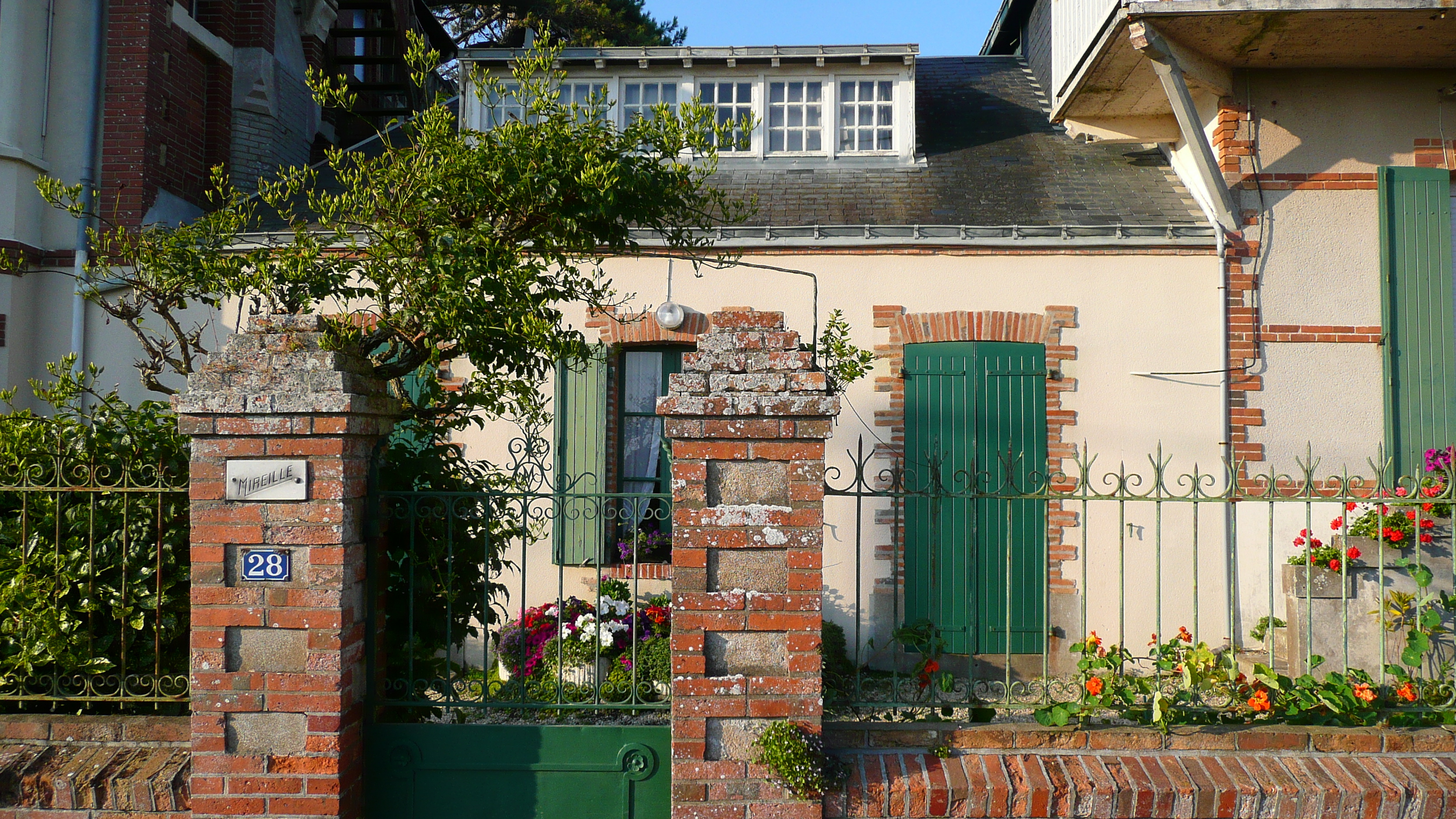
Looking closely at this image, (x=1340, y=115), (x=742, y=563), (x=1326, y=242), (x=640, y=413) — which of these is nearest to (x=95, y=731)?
(x=742, y=563)

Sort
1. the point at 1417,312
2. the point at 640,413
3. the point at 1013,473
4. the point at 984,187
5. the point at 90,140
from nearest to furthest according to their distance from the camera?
1. the point at 1013,473
2. the point at 1417,312
3. the point at 640,413
4. the point at 90,140
5. the point at 984,187

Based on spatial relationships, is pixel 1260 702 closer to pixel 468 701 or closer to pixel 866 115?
pixel 468 701

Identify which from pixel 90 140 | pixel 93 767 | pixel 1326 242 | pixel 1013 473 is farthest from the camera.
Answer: pixel 90 140

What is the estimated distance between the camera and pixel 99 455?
397 cm

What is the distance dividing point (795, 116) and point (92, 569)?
22.7 feet

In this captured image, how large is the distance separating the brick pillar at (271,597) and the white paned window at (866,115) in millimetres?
6481

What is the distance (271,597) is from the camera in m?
3.53

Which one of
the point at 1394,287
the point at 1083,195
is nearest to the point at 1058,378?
the point at 1083,195

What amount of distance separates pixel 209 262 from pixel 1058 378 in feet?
19.1

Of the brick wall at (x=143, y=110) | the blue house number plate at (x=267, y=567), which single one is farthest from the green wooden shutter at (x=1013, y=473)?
the brick wall at (x=143, y=110)

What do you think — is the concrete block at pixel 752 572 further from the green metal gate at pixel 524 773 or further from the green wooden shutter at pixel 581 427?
the green wooden shutter at pixel 581 427

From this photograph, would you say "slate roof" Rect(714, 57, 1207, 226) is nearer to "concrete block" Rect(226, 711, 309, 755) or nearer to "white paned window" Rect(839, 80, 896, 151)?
"white paned window" Rect(839, 80, 896, 151)

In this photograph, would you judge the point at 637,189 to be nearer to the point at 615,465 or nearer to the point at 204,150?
the point at 615,465

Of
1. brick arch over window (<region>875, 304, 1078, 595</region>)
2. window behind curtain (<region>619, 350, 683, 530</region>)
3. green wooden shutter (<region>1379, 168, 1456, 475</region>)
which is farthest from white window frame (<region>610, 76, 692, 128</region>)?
green wooden shutter (<region>1379, 168, 1456, 475</region>)
